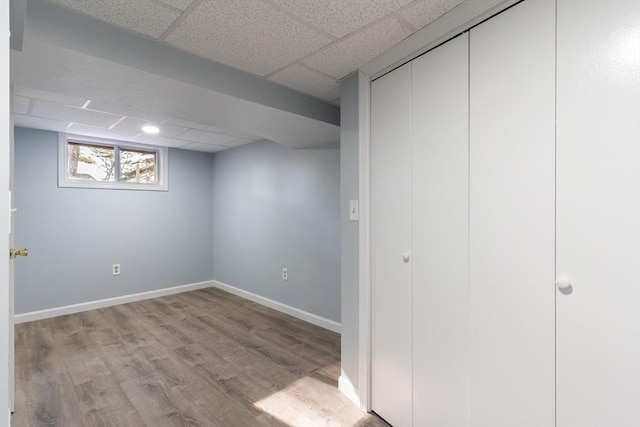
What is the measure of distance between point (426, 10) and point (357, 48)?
42 cm

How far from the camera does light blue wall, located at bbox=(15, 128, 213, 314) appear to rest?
3457 mm

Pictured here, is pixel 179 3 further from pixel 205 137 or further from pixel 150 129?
pixel 205 137

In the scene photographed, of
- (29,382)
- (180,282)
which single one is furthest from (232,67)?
(180,282)

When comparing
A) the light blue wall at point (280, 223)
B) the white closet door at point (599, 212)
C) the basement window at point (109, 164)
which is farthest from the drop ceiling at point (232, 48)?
the basement window at point (109, 164)

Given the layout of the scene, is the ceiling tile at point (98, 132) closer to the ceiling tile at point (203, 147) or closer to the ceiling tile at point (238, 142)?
the ceiling tile at point (203, 147)

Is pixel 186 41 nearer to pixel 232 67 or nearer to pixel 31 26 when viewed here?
pixel 232 67

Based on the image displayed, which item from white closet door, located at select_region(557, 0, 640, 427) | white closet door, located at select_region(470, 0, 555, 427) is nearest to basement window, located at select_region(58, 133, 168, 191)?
white closet door, located at select_region(470, 0, 555, 427)

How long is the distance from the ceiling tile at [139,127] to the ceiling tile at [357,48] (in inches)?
83.4

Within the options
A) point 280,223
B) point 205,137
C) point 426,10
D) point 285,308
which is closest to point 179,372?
point 285,308

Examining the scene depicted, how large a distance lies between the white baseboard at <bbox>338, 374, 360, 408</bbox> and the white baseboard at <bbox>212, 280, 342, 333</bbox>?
1.03 m

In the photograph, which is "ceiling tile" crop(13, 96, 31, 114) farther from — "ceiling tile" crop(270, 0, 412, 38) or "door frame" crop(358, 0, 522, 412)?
"door frame" crop(358, 0, 522, 412)

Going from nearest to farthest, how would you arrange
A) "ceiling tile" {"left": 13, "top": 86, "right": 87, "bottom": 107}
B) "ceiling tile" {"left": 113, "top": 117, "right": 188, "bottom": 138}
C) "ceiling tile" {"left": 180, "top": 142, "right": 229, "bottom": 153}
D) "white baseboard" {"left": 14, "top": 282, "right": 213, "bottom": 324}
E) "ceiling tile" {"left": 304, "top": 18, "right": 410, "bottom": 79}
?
"ceiling tile" {"left": 304, "top": 18, "right": 410, "bottom": 79} → "ceiling tile" {"left": 13, "top": 86, "right": 87, "bottom": 107} → "ceiling tile" {"left": 113, "top": 117, "right": 188, "bottom": 138} → "white baseboard" {"left": 14, "top": 282, "right": 213, "bottom": 324} → "ceiling tile" {"left": 180, "top": 142, "right": 229, "bottom": 153}

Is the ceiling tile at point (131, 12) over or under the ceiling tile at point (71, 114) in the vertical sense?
over

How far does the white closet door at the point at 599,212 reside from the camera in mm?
979
